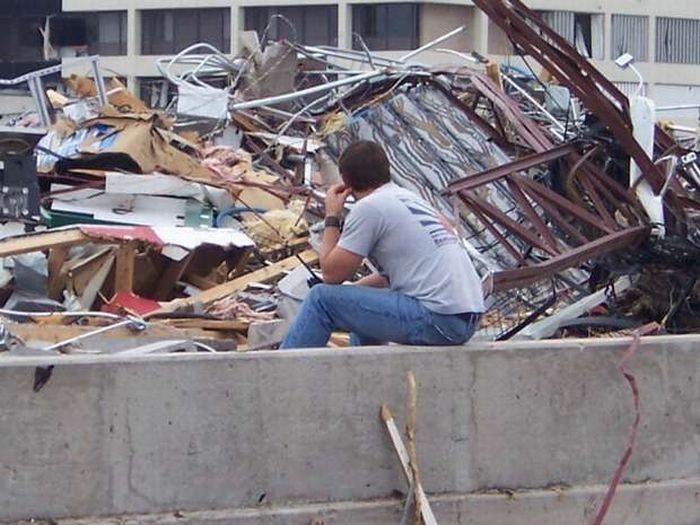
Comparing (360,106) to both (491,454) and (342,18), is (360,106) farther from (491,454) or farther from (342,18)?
(342,18)

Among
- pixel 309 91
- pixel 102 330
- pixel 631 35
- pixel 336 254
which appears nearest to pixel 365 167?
pixel 336 254

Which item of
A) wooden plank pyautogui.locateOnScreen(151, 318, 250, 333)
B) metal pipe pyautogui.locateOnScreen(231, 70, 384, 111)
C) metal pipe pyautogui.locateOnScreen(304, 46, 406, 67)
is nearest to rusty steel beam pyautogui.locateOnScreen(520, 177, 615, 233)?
wooden plank pyautogui.locateOnScreen(151, 318, 250, 333)

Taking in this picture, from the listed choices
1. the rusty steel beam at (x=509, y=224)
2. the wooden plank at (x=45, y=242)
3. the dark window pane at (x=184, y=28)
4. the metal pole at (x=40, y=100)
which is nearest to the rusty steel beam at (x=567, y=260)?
the rusty steel beam at (x=509, y=224)

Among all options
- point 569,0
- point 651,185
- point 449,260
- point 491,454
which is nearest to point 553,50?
point 651,185

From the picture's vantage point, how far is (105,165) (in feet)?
37.3

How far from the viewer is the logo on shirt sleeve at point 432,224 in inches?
222

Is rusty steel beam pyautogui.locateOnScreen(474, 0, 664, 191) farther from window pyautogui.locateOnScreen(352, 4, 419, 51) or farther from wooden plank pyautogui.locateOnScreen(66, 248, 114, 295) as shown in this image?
window pyautogui.locateOnScreen(352, 4, 419, 51)

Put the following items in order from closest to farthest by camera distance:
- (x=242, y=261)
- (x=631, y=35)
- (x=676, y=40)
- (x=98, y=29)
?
1. (x=242, y=261)
2. (x=631, y=35)
3. (x=98, y=29)
4. (x=676, y=40)

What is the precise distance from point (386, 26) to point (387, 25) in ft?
0.19

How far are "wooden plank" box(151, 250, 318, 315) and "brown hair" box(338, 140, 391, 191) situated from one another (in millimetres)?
2696

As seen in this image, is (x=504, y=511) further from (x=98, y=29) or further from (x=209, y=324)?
(x=98, y=29)

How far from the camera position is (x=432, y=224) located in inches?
223

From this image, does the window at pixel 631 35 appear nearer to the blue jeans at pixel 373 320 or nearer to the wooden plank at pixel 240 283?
the wooden plank at pixel 240 283

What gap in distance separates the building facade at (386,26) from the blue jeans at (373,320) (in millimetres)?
47179
